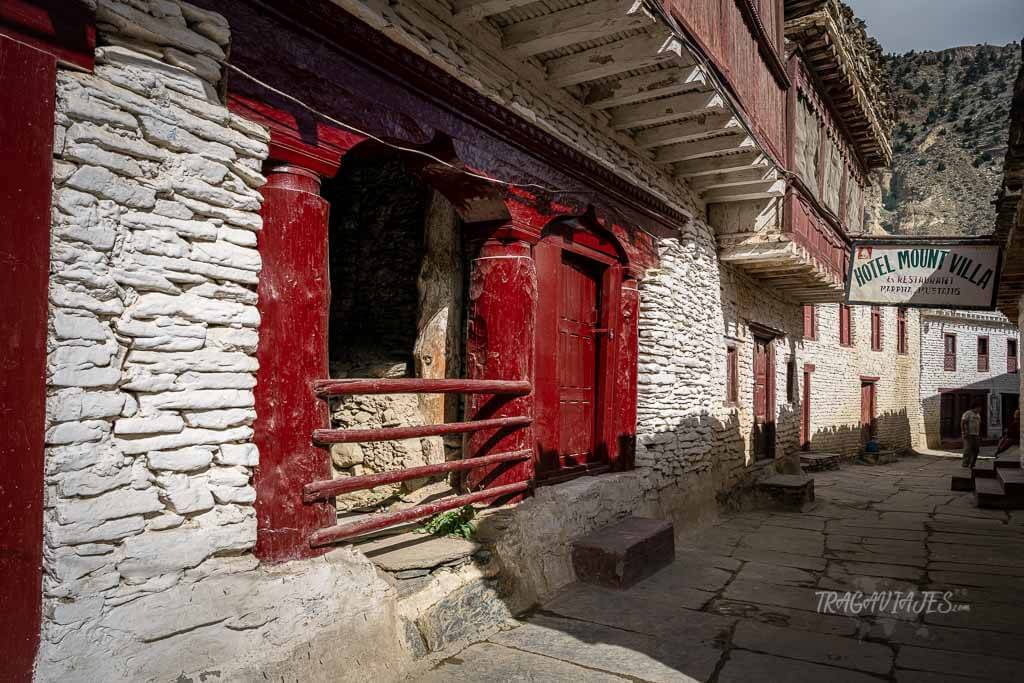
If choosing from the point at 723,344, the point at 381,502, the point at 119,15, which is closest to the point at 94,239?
the point at 119,15

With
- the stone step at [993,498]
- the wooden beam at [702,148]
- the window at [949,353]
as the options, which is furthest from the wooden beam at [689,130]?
the window at [949,353]

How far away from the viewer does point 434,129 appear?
4129 mm

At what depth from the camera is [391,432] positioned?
11.9ft

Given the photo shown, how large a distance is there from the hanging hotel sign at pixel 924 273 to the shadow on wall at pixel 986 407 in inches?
820

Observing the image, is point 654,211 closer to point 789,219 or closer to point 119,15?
point 789,219

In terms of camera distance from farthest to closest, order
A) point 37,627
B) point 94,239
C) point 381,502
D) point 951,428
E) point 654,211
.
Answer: point 951,428 < point 654,211 < point 381,502 < point 94,239 < point 37,627

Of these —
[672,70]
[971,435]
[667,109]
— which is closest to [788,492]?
[667,109]

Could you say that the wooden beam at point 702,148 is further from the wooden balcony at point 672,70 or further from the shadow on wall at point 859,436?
the shadow on wall at point 859,436

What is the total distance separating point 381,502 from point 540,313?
1.97 meters

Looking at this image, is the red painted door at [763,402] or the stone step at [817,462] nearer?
the red painted door at [763,402]

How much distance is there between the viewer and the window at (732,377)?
9.07m

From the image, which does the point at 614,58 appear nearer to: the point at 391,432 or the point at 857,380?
the point at 391,432

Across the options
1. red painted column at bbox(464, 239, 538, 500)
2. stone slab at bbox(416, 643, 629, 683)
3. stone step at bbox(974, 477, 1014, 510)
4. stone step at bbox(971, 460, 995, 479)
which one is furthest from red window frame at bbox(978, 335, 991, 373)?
stone slab at bbox(416, 643, 629, 683)

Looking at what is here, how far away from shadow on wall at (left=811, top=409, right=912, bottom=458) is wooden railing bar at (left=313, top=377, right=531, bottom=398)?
13.0m
